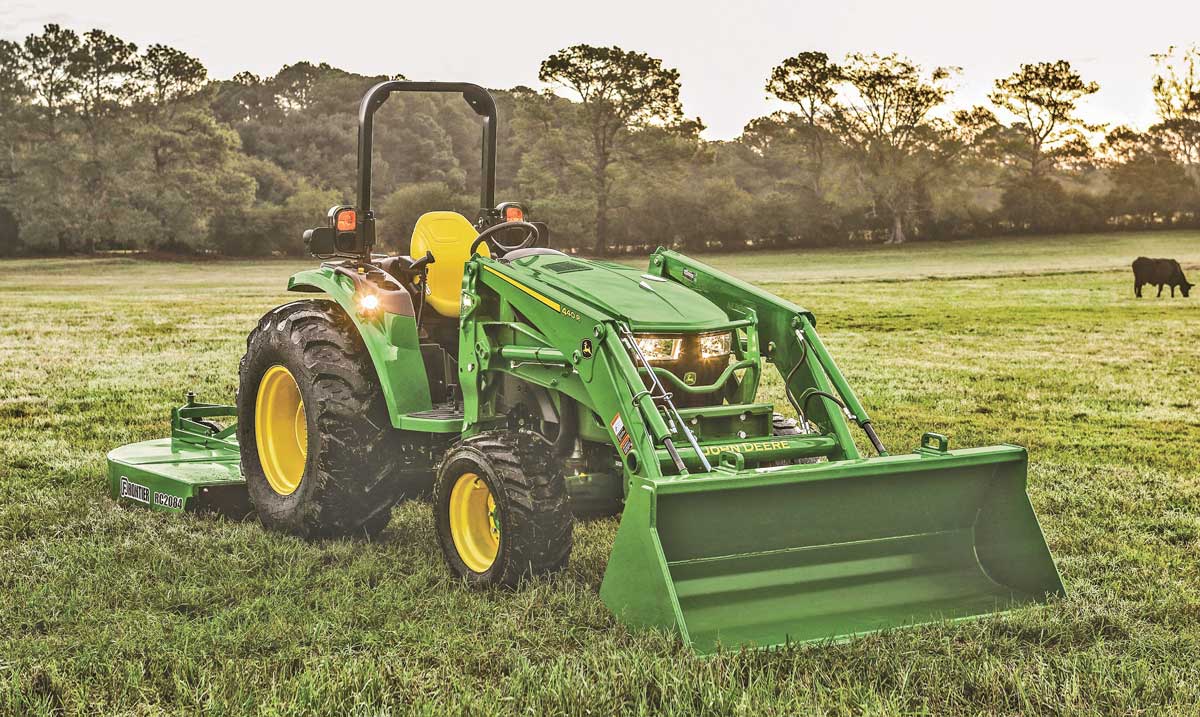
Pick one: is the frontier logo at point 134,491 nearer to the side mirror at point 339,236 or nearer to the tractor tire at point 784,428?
the side mirror at point 339,236

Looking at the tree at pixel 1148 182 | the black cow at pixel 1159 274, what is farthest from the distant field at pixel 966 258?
the black cow at pixel 1159 274

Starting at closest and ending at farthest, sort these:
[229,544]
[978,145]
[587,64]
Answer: [229,544]
[587,64]
[978,145]

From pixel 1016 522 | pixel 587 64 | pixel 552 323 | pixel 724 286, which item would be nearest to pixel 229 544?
pixel 552 323

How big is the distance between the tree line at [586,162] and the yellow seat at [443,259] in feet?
151

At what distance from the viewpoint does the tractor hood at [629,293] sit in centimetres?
506

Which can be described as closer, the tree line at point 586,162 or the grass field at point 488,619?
the grass field at point 488,619

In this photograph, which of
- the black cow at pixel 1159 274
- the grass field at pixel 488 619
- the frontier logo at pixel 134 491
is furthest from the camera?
the black cow at pixel 1159 274

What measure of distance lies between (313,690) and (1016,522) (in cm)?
282

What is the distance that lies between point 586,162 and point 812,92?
41.8 ft

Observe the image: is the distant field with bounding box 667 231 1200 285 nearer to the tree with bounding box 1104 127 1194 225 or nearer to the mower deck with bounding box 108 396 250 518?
the tree with bounding box 1104 127 1194 225

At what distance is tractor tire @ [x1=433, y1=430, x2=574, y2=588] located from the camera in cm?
474

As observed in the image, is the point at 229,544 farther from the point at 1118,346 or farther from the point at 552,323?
the point at 1118,346

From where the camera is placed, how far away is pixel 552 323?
16.7 ft

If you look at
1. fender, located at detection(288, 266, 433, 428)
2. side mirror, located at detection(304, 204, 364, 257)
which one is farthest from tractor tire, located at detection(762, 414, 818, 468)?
side mirror, located at detection(304, 204, 364, 257)
